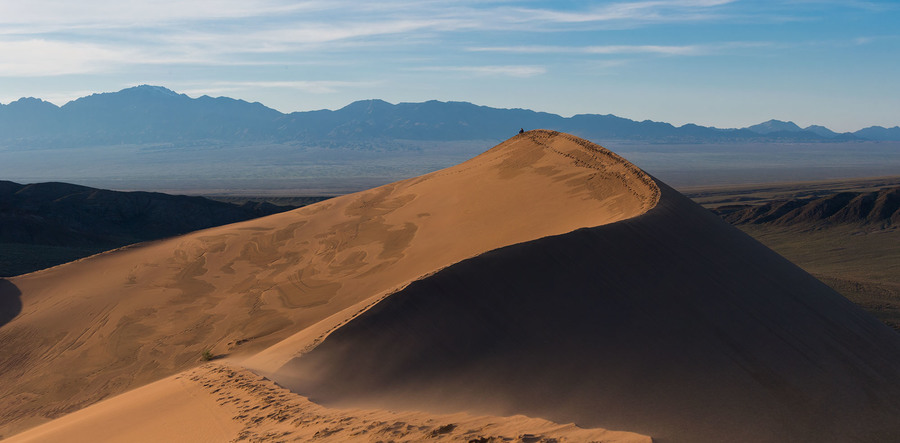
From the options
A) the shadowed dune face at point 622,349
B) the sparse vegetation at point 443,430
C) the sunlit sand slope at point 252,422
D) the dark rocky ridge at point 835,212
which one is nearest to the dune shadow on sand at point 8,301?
the sunlit sand slope at point 252,422

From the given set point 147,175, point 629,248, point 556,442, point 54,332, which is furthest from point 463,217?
point 147,175

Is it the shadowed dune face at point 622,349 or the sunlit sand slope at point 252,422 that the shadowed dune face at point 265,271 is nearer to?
the shadowed dune face at point 622,349

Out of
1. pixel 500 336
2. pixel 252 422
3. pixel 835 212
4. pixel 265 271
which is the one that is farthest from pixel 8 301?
pixel 835 212

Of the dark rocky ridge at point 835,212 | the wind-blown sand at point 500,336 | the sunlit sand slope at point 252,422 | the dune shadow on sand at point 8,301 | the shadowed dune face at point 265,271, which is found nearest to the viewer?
the sunlit sand slope at point 252,422

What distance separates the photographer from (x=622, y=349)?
9586 mm

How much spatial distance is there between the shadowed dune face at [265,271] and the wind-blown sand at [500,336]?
8 cm

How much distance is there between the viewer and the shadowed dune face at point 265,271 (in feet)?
44.1

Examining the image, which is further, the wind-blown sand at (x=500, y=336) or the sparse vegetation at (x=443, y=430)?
the wind-blown sand at (x=500, y=336)

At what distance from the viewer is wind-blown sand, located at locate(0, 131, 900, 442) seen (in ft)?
27.2

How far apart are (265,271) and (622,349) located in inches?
429

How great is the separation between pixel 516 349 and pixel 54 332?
1142 centimetres

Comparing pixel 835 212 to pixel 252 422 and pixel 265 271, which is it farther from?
pixel 252 422

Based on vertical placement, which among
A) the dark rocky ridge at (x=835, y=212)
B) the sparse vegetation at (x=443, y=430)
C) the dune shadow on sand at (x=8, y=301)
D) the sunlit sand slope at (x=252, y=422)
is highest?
the sparse vegetation at (x=443, y=430)

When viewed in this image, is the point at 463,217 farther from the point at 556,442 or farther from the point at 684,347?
the point at 556,442
